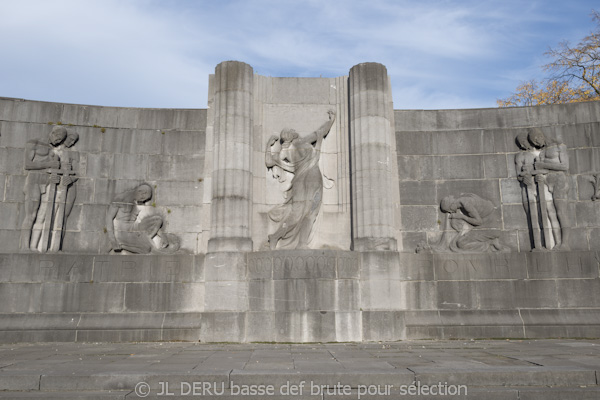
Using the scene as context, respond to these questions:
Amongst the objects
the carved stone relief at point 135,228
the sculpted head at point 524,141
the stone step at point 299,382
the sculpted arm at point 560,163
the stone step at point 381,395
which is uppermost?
the sculpted head at point 524,141

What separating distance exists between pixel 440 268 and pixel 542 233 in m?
3.38

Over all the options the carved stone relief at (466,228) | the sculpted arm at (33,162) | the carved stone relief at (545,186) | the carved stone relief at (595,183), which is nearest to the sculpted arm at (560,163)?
the carved stone relief at (545,186)

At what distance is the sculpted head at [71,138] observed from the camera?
16219 mm

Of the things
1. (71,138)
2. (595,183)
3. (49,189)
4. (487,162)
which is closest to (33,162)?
(49,189)

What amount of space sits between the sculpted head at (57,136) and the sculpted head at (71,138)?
0.14 metres

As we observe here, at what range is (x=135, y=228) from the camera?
15.9m

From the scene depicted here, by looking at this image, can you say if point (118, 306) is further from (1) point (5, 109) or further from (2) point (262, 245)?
(1) point (5, 109)

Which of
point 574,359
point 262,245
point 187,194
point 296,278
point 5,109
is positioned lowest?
point 574,359

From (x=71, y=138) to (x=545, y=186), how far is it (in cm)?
1488

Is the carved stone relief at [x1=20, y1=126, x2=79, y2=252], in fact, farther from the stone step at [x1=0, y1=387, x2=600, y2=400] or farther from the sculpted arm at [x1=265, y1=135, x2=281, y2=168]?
the stone step at [x1=0, y1=387, x2=600, y2=400]

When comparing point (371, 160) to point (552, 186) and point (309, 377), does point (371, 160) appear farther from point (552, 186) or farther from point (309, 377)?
point (309, 377)

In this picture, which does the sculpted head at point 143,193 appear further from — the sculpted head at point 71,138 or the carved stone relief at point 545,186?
the carved stone relief at point 545,186

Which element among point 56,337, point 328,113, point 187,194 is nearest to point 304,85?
point 328,113

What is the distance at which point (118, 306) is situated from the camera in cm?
1485
